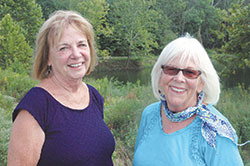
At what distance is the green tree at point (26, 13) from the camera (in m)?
16.6

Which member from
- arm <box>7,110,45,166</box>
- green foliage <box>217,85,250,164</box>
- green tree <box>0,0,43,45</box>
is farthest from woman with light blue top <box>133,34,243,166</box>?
green tree <box>0,0,43,45</box>

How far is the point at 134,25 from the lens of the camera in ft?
110

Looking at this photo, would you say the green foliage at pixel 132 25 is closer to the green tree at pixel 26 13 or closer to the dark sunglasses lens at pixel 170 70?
the green tree at pixel 26 13

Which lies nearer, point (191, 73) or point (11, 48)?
point (191, 73)

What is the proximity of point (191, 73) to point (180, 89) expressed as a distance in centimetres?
15

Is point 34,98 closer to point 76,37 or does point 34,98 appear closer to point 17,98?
point 76,37

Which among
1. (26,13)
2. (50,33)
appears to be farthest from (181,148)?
(26,13)

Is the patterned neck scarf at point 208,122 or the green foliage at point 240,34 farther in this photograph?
the green foliage at point 240,34

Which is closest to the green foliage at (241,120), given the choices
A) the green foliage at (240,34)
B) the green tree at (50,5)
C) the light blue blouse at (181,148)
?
the green foliage at (240,34)

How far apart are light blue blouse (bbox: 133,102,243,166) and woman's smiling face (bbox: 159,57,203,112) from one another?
6.0 inches

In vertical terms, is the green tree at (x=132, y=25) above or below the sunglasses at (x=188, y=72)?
below

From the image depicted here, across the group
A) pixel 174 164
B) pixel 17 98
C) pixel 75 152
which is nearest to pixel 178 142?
pixel 174 164

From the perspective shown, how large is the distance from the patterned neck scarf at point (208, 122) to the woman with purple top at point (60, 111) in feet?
2.23

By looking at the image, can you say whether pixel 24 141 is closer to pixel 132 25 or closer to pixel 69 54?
pixel 69 54
